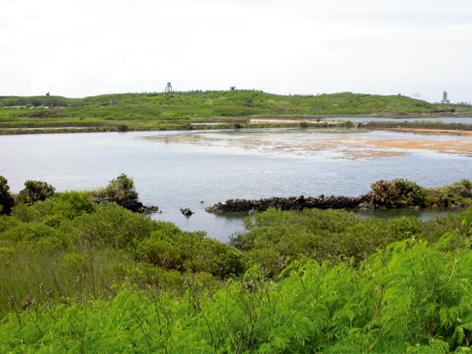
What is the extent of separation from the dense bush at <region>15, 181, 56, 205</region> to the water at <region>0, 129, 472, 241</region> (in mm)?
5646

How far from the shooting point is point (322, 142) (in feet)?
196

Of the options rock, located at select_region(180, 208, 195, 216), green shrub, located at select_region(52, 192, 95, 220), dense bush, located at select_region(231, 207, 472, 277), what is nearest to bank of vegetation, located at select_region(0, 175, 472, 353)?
dense bush, located at select_region(231, 207, 472, 277)

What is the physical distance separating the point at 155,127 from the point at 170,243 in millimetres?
82635

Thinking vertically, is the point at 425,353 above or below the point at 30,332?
above

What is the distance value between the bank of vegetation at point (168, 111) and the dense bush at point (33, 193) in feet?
218

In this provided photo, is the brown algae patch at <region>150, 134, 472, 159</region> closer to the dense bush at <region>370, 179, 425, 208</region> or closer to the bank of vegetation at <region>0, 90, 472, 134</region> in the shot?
the dense bush at <region>370, 179, 425, 208</region>

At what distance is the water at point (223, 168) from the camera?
2636cm

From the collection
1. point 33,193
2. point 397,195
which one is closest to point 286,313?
point 33,193

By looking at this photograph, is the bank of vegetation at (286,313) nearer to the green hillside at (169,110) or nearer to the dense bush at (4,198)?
the dense bush at (4,198)

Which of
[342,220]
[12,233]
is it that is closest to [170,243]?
[12,233]

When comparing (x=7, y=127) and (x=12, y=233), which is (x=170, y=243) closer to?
(x=12, y=233)

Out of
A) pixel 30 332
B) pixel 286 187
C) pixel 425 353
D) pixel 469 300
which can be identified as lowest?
pixel 286 187

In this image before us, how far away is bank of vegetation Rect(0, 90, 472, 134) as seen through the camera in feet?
322

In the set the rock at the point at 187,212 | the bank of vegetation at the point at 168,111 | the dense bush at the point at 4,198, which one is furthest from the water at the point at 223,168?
the bank of vegetation at the point at 168,111
